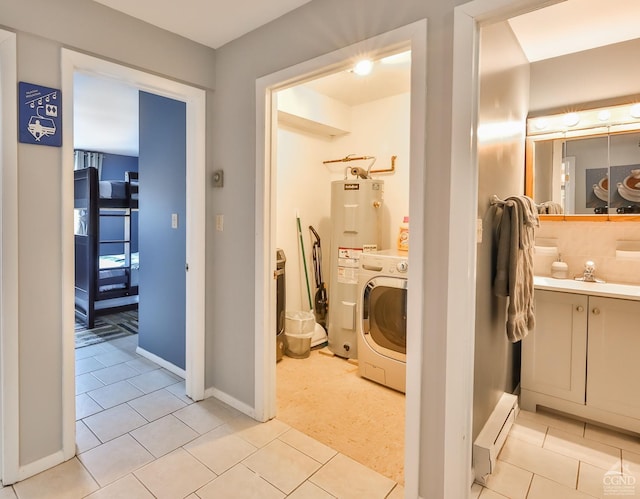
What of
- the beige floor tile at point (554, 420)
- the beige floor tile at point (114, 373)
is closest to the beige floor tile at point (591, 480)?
the beige floor tile at point (554, 420)

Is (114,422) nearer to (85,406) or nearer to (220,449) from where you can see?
(85,406)

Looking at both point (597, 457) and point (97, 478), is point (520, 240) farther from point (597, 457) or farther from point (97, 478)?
point (97, 478)

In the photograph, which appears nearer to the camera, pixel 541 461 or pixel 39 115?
pixel 39 115

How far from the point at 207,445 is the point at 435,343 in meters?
1.41

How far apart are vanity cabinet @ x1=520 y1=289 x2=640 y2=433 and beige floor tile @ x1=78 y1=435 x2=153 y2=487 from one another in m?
2.41

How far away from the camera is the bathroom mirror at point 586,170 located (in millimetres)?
2396

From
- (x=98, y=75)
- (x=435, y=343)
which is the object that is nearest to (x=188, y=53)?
(x=98, y=75)

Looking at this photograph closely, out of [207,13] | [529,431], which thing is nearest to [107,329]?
[207,13]

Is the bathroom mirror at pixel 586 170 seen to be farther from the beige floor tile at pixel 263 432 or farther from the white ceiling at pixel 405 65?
the beige floor tile at pixel 263 432

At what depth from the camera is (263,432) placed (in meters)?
2.18

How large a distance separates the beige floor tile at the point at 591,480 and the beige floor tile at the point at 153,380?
263cm

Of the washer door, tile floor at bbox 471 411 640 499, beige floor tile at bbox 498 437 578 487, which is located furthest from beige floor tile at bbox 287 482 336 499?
the washer door

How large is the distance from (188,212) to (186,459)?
149 cm

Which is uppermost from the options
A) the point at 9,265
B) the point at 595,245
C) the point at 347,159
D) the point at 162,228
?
the point at 347,159
